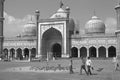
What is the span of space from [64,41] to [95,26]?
320 inches

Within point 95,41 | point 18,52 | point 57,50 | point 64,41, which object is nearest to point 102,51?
point 95,41

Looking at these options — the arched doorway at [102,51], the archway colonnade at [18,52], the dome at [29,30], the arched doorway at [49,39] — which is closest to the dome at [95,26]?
the arched doorway at [102,51]

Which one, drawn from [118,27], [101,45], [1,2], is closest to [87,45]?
[101,45]

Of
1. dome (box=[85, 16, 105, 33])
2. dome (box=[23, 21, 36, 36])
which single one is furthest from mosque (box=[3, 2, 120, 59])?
dome (box=[23, 21, 36, 36])

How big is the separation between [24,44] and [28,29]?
7159 mm

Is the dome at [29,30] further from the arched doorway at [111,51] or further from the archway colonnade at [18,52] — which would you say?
the arched doorway at [111,51]

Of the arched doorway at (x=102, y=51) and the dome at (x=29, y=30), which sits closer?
the arched doorway at (x=102, y=51)

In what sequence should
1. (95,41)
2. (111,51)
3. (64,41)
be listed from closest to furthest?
1. (95,41)
2. (64,41)
3. (111,51)

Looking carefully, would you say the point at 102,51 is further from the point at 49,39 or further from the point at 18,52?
the point at 18,52

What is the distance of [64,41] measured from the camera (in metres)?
39.7

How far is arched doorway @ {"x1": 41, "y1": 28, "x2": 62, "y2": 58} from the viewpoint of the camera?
42406 millimetres

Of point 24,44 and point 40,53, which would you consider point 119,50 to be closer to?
point 40,53

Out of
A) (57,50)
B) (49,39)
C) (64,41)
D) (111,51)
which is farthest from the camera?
(57,50)

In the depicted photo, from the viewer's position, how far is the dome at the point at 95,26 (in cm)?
4416
